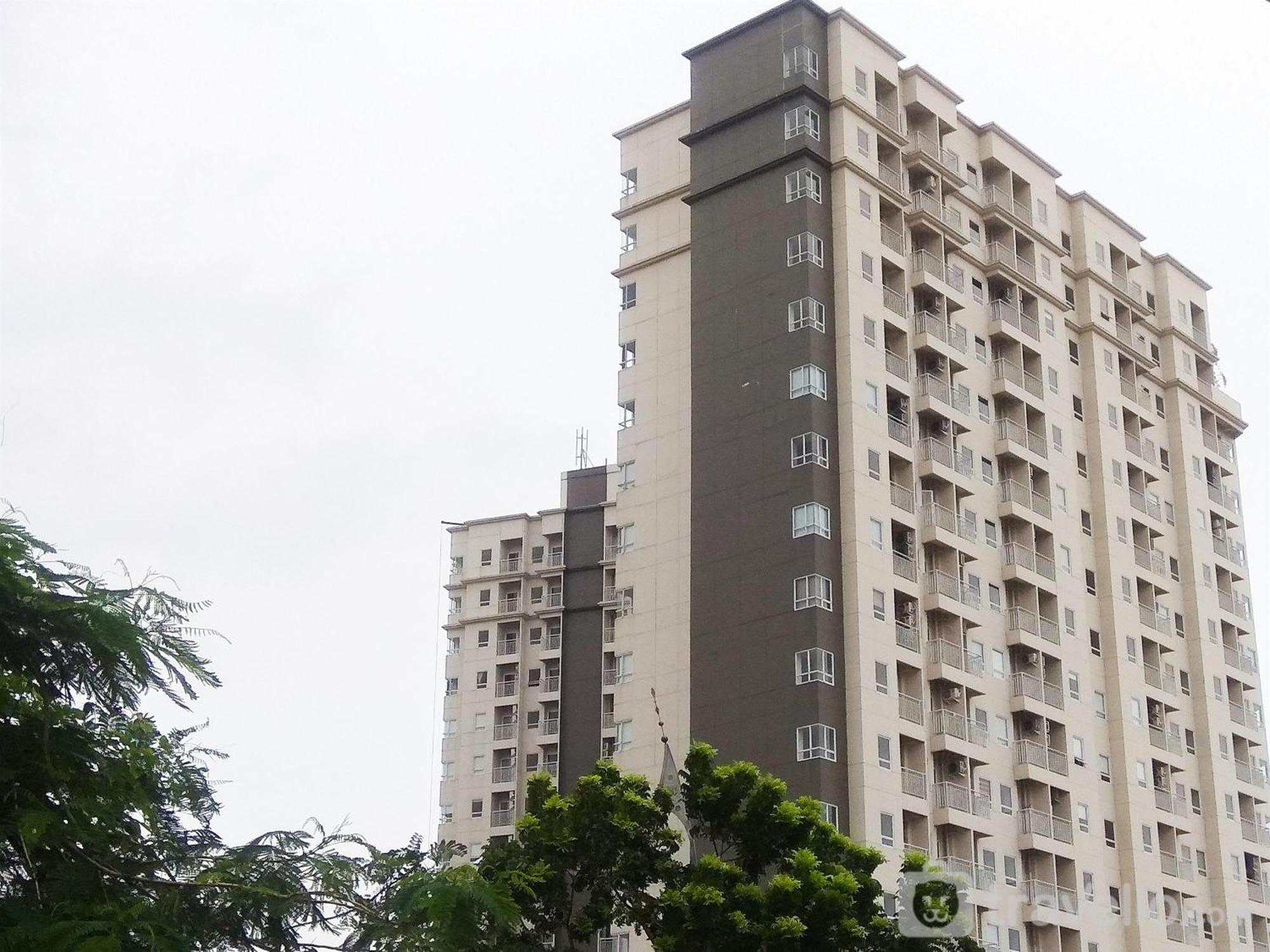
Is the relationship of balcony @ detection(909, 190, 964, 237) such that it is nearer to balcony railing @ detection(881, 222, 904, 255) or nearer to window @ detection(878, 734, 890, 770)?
balcony railing @ detection(881, 222, 904, 255)

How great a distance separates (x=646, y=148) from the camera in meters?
65.7

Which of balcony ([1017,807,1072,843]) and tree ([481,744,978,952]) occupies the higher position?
balcony ([1017,807,1072,843])

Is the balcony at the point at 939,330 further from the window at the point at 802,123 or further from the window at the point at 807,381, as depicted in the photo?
the window at the point at 802,123

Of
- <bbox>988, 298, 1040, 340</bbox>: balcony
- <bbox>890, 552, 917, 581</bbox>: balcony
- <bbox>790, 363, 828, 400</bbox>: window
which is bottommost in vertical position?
<bbox>890, 552, 917, 581</bbox>: balcony

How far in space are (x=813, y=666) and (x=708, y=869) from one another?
583 inches

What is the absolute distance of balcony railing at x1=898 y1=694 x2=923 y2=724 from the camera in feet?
180

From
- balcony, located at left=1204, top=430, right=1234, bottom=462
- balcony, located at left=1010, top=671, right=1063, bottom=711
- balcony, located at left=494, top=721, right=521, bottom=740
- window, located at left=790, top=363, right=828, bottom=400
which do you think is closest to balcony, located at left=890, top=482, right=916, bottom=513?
window, located at left=790, top=363, right=828, bottom=400

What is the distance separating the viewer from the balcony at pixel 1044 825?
189ft

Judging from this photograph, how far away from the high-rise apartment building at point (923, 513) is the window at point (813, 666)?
95 millimetres

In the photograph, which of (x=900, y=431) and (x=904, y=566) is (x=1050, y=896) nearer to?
(x=904, y=566)

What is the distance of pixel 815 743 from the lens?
5159 centimetres

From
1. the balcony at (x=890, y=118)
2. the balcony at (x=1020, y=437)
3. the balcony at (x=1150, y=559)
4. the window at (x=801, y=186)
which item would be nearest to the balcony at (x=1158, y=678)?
the balcony at (x=1150, y=559)

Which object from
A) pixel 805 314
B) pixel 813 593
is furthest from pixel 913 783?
pixel 805 314

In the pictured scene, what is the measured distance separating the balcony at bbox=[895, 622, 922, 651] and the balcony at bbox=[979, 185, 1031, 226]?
18.8 meters
